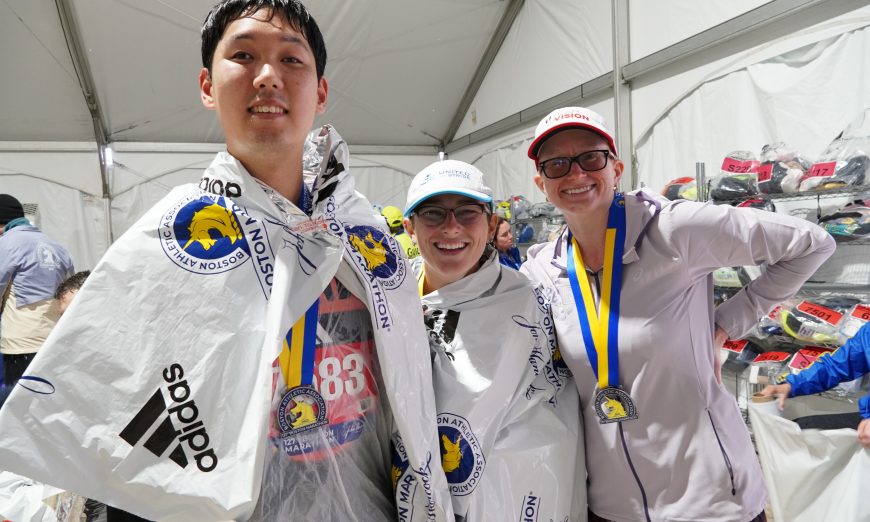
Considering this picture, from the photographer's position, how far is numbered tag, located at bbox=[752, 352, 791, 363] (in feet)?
9.81

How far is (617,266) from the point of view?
1.32 m

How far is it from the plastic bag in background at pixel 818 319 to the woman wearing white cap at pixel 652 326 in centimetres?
176

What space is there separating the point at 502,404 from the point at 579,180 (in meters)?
0.60

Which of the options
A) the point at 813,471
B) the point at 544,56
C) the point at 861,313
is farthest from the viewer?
the point at 544,56

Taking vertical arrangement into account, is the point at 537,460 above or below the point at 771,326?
below

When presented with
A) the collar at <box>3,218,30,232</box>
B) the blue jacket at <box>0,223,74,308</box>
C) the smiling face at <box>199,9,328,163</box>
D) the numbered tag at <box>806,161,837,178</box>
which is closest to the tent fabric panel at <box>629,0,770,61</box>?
the numbered tag at <box>806,161,837,178</box>

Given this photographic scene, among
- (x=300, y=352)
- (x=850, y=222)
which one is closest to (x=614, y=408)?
(x=300, y=352)

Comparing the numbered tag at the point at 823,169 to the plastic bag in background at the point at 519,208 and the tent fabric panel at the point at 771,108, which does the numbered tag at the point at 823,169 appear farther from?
the plastic bag in background at the point at 519,208

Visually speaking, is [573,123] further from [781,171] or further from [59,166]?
[59,166]

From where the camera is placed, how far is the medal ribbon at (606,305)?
4.15 feet

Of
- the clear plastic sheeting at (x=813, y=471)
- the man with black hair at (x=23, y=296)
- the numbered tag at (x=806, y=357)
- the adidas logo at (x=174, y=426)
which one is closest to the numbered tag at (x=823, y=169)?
the numbered tag at (x=806, y=357)

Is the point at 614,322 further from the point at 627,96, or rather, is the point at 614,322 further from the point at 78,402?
the point at 627,96

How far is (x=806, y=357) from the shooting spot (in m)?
2.88

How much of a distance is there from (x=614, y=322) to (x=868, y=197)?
2.31 m
